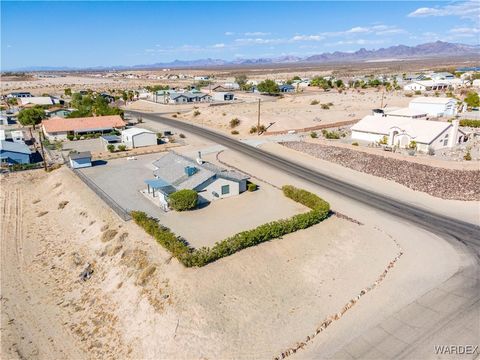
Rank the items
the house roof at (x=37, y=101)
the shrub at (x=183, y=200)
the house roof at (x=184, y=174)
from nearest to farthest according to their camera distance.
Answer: the shrub at (x=183, y=200) < the house roof at (x=184, y=174) < the house roof at (x=37, y=101)

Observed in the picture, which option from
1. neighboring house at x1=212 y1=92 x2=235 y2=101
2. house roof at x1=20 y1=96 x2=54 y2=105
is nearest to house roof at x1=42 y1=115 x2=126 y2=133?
house roof at x1=20 y1=96 x2=54 y2=105

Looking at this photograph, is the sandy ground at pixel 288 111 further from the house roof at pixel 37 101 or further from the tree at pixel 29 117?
the tree at pixel 29 117

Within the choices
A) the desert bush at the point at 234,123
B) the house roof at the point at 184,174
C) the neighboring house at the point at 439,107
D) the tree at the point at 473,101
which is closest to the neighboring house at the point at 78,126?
the desert bush at the point at 234,123

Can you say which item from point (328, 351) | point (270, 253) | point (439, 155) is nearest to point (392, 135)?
point (439, 155)

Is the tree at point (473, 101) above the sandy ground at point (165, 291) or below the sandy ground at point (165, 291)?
above

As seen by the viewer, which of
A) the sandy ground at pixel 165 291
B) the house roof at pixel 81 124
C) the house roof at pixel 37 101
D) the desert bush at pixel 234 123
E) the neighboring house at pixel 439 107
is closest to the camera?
the sandy ground at pixel 165 291

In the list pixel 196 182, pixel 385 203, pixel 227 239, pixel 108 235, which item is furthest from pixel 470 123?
pixel 108 235
